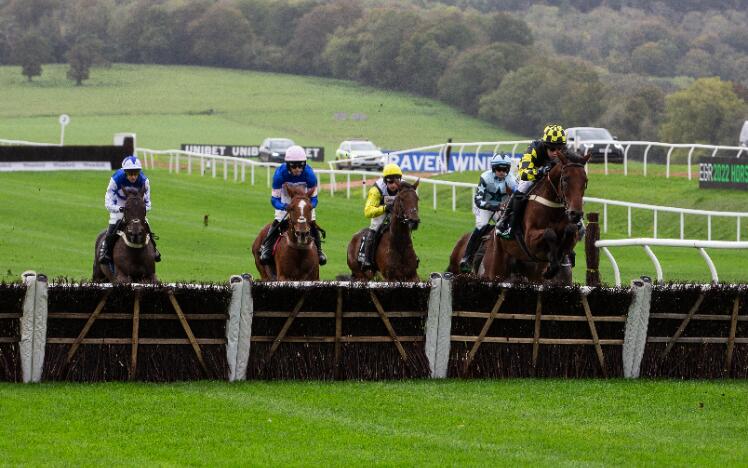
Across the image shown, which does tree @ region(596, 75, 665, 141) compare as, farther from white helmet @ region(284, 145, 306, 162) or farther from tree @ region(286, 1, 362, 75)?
white helmet @ region(284, 145, 306, 162)

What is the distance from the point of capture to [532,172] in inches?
609

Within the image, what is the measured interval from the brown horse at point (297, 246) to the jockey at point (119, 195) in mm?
1317

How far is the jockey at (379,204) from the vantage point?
16562 millimetres

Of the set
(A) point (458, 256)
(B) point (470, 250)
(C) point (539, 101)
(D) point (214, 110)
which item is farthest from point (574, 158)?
(D) point (214, 110)

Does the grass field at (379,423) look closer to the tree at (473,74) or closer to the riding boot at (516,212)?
the riding boot at (516,212)

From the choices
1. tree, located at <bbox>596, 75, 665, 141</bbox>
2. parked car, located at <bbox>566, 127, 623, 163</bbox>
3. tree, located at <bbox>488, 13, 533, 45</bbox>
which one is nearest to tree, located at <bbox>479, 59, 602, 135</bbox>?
tree, located at <bbox>596, 75, 665, 141</bbox>

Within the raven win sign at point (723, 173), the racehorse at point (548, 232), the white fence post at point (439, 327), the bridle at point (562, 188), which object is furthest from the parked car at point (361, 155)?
the white fence post at point (439, 327)

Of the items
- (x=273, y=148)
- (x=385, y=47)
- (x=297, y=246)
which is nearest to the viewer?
(x=297, y=246)

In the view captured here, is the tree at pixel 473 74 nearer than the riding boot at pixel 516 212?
No

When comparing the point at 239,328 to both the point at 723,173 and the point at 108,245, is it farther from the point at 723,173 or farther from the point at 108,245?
the point at 723,173

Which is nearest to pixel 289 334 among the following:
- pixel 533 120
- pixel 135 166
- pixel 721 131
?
pixel 135 166

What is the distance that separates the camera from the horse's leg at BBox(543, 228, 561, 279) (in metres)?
14.8

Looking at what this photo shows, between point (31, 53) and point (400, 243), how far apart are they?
9516cm

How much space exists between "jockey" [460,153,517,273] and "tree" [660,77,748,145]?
64.5m
